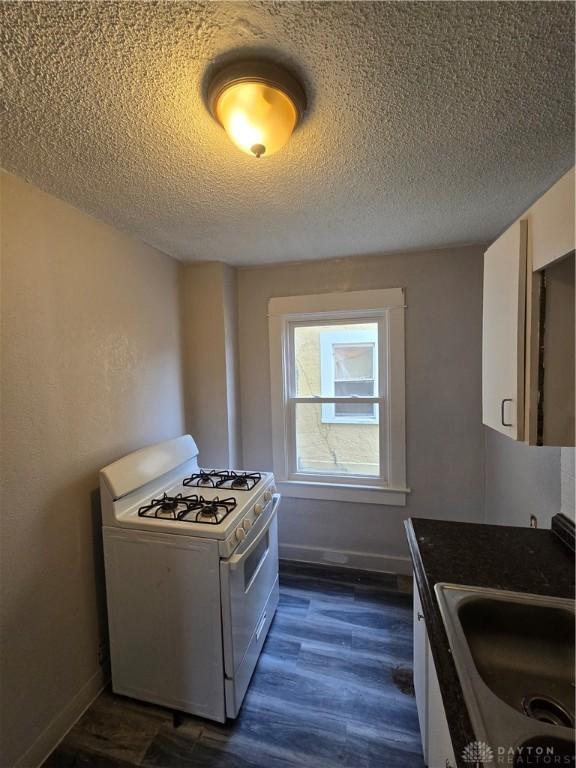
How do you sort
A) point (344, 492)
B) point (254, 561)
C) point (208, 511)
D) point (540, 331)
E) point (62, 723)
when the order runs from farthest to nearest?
point (344, 492) < point (254, 561) < point (208, 511) < point (62, 723) < point (540, 331)

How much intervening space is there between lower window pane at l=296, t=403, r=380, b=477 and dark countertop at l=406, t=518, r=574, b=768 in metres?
0.98

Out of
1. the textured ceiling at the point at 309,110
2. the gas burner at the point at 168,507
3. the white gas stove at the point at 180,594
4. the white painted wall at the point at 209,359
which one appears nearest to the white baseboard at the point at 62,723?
the white gas stove at the point at 180,594

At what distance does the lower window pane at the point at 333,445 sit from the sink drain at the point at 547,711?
5.23ft

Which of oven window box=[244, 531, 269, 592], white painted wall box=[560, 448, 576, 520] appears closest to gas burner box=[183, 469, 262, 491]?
oven window box=[244, 531, 269, 592]

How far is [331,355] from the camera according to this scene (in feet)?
8.25

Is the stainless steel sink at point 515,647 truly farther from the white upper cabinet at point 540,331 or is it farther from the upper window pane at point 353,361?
the upper window pane at point 353,361

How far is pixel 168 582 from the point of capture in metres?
1.42

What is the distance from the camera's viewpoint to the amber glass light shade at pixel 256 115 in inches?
32.6

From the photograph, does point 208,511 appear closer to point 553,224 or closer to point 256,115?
point 256,115

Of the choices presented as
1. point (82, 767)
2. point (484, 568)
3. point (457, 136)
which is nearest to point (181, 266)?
point (457, 136)

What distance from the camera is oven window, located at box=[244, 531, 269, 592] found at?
1.58m

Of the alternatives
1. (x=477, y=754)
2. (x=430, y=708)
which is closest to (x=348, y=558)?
(x=430, y=708)

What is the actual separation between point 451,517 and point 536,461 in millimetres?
973

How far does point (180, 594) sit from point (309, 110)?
6.31ft
